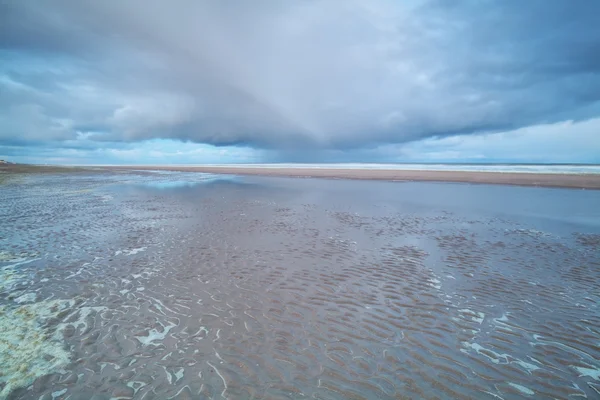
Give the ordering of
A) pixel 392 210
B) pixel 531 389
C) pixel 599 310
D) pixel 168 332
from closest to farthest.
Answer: pixel 531 389
pixel 168 332
pixel 599 310
pixel 392 210

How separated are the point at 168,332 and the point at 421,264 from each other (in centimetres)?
983

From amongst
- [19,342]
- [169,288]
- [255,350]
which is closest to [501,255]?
[255,350]

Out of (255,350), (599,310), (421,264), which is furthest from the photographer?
(421,264)

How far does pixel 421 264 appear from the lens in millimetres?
11891

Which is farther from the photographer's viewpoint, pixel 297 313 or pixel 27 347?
pixel 297 313

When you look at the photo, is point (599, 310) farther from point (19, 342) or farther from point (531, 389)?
point (19, 342)

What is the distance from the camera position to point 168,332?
701cm

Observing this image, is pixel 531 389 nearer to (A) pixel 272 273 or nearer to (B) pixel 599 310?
(B) pixel 599 310

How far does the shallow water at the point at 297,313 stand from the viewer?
549 cm

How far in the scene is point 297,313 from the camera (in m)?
8.00

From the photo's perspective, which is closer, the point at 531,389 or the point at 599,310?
the point at 531,389

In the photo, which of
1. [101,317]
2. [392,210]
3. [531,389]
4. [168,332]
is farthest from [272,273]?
[392,210]

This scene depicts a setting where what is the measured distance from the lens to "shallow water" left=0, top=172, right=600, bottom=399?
5488 mm

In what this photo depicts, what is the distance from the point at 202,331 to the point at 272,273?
3.99 metres
